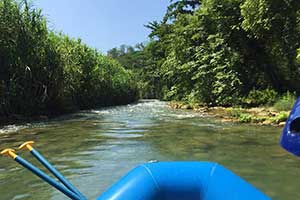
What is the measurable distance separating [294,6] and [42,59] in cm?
927

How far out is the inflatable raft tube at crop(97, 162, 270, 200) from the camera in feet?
9.43

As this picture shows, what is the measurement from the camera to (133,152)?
25.7 feet

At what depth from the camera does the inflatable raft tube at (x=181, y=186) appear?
2.88 meters

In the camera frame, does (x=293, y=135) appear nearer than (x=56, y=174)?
Yes

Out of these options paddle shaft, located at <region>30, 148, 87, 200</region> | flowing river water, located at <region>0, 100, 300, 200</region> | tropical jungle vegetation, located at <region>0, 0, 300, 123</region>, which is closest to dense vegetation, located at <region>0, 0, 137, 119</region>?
tropical jungle vegetation, located at <region>0, 0, 300, 123</region>

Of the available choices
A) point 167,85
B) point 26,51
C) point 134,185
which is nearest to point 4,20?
point 26,51

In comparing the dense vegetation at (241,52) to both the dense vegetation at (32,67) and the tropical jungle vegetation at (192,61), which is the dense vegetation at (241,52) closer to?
the tropical jungle vegetation at (192,61)

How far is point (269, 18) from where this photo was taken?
15906mm

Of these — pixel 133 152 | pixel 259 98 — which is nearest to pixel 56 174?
pixel 133 152

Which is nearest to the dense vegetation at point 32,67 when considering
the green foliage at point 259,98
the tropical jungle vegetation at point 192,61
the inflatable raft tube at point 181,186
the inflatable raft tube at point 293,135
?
the tropical jungle vegetation at point 192,61

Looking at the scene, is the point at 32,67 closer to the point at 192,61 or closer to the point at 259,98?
the point at 259,98

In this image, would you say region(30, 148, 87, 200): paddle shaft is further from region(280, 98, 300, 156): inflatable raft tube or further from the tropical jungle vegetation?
the tropical jungle vegetation

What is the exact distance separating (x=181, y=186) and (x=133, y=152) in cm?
491

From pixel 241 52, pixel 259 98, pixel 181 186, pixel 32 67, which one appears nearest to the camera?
pixel 181 186
